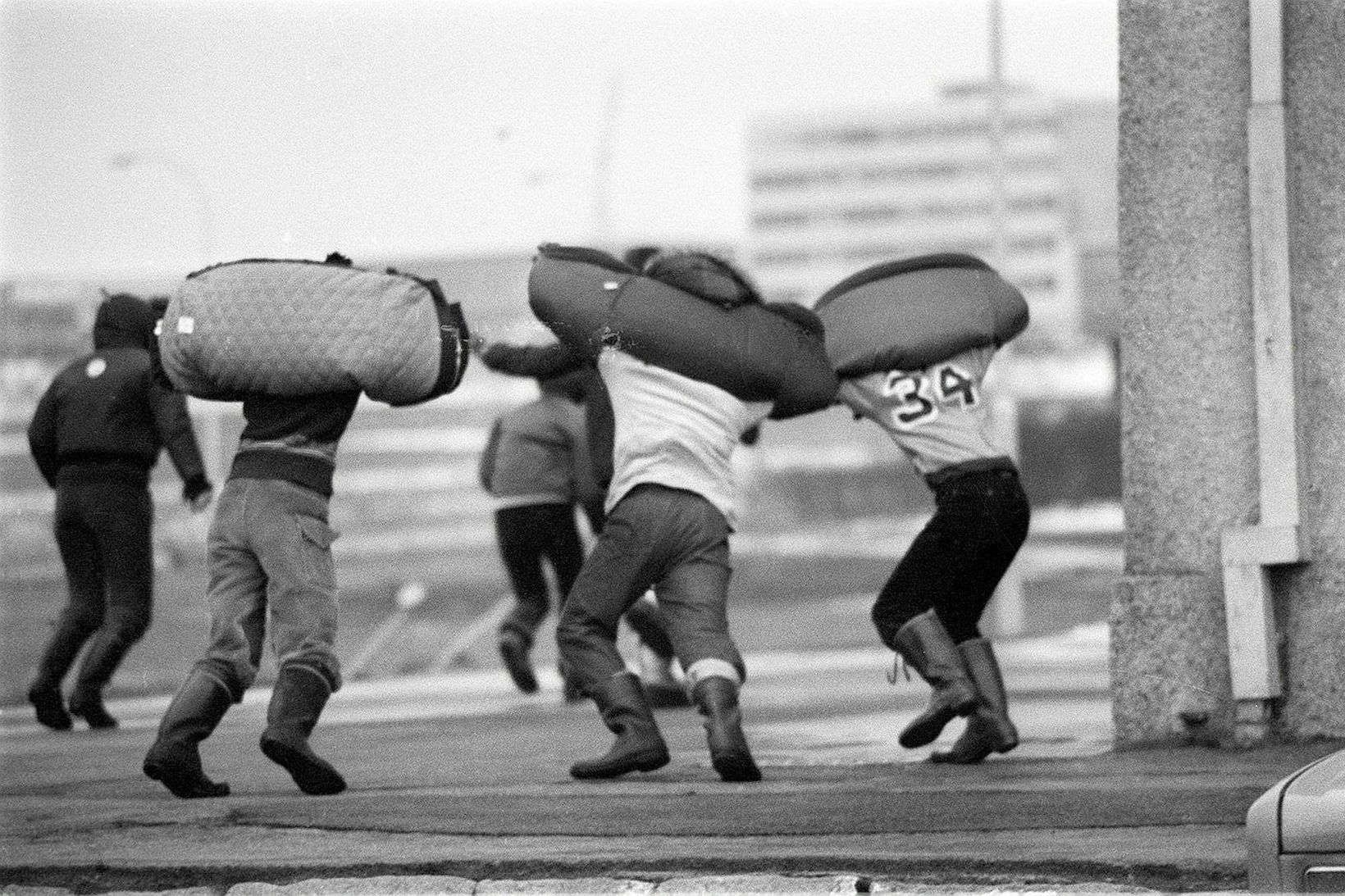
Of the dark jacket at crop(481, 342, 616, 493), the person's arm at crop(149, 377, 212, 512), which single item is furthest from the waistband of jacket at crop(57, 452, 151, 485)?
the dark jacket at crop(481, 342, 616, 493)

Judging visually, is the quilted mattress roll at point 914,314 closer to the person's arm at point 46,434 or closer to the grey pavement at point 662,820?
the grey pavement at point 662,820

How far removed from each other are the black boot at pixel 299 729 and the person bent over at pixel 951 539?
1.83 meters

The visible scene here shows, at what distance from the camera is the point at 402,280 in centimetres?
776

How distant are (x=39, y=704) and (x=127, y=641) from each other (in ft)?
2.52

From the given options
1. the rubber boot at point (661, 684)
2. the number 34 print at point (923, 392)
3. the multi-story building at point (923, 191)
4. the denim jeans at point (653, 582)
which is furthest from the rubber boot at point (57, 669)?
the multi-story building at point (923, 191)

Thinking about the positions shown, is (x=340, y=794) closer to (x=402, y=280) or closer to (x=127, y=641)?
(x=402, y=280)

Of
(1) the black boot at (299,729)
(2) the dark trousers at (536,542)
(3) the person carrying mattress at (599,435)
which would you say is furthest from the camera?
(2) the dark trousers at (536,542)

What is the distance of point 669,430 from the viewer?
792 centimetres

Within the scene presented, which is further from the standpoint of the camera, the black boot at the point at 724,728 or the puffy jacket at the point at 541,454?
the puffy jacket at the point at 541,454

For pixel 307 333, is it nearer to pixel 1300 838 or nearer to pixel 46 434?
pixel 1300 838

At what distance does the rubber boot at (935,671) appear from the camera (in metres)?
8.16

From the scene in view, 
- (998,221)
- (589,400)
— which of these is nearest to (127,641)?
(589,400)

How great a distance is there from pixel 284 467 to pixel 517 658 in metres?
5.65

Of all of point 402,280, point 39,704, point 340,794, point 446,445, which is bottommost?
point 446,445
